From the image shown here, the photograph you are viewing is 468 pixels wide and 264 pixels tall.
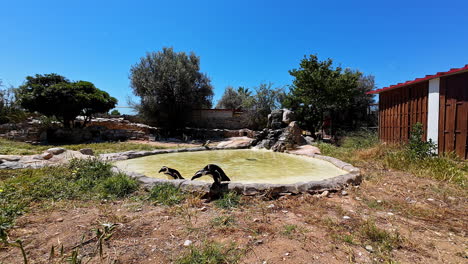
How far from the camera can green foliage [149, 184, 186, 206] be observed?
268 cm

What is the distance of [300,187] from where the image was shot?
10.0 feet

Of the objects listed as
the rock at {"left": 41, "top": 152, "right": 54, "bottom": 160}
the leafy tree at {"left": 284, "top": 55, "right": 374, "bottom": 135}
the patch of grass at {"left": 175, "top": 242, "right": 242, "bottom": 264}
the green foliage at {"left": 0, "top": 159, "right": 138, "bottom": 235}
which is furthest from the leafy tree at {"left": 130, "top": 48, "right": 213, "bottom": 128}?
the patch of grass at {"left": 175, "top": 242, "right": 242, "bottom": 264}

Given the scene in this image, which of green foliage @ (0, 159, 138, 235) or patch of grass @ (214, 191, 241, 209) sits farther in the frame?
patch of grass @ (214, 191, 241, 209)

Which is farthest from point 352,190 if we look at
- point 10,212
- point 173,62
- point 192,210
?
point 173,62

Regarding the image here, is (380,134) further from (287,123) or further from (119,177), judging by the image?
(119,177)

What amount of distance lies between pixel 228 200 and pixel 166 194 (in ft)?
2.89

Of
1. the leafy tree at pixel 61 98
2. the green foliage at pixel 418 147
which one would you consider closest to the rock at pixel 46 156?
the leafy tree at pixel 61 98

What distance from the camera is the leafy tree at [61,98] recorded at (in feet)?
36.0

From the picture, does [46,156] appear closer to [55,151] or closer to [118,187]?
[55,151]

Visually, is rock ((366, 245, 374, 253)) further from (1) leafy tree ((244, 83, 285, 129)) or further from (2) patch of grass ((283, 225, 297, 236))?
(1) leafy tree ((244, 83, 285, 129))

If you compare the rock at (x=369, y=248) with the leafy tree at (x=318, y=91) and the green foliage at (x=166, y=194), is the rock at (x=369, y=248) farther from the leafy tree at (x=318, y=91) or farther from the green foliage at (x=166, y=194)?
the leafy tree at (x=318, y=91)

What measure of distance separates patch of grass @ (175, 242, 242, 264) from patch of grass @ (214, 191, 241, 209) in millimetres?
885

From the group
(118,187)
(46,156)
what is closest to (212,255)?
(118,187)

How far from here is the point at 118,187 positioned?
298cm
